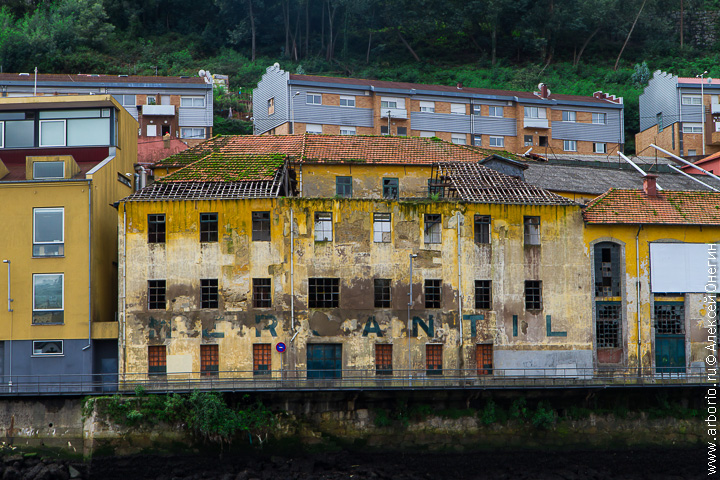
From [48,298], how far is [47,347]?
2.32m

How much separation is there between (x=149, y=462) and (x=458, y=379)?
1468 cm

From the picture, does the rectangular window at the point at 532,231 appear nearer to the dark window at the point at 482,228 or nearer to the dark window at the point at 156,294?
the dark window at the point at 482,228

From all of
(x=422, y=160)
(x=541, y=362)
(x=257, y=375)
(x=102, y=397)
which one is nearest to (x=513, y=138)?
(x=422, y=160)

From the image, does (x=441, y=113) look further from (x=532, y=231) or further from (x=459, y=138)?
(x=532, y=231)

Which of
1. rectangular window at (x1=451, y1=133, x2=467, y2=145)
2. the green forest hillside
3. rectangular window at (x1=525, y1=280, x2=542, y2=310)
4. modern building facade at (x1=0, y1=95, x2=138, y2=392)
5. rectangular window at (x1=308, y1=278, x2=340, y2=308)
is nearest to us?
modern building facade at (x1=0, y1=95, x2=138, y2=392)

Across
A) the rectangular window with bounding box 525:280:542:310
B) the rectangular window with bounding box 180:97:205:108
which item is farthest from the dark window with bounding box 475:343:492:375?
the rectangular window with bounding box 180:97:205:108

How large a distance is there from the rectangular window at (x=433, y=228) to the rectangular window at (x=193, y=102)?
3476 cm

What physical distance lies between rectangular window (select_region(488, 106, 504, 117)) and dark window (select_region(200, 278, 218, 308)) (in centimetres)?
4026

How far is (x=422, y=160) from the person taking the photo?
49.8 metres

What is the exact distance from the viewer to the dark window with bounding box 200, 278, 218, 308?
4288 centimetres

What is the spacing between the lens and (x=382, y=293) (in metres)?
43.8

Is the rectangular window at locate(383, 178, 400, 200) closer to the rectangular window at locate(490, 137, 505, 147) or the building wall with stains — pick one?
the building wall with stains

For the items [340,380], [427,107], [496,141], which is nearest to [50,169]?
[340,380]

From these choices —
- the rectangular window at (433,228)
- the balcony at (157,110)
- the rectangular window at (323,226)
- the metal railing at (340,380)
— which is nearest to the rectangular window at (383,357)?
the metal railing at (340,380)
